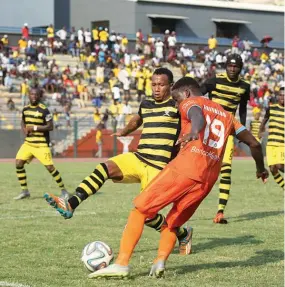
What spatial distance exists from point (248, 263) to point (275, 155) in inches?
284

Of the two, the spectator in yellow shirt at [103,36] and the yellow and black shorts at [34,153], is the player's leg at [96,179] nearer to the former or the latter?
the yellow and black shorts at [34,153]

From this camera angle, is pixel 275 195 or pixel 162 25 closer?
pixel 275 195

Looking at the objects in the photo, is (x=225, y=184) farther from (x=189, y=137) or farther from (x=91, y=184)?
(x=189, y=137)

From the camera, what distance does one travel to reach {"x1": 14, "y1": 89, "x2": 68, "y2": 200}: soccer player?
15.0m

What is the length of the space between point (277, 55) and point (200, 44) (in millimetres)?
5314

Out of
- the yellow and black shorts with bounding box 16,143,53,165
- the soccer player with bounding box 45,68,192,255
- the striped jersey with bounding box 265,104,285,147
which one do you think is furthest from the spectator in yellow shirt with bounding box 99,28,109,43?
the soccer player with bounding box 45,68,192,255

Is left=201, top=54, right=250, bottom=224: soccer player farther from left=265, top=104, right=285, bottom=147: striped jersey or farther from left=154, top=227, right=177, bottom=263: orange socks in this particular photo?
left=154, top=227, right=177, bottom=263: orange socks

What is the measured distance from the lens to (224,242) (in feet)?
31.9

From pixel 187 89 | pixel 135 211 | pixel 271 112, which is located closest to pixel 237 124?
pixel 187 89

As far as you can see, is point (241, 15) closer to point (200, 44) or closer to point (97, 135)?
point (200, 44)

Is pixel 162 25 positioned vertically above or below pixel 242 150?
above

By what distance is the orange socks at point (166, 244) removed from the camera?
727cm

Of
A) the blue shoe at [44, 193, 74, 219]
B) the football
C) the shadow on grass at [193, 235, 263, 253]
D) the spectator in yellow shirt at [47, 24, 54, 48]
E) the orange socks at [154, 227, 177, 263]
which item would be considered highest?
the spectator in yellow shirt at [47, 24, 54, 48]

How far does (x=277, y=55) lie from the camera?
166 feet
